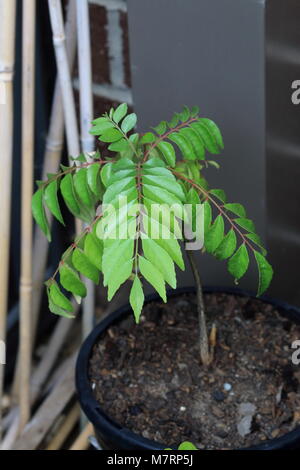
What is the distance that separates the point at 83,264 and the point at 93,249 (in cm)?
3

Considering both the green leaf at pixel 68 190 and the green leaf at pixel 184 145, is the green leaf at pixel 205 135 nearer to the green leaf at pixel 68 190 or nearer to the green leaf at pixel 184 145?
the green leaf at pixel 184 145

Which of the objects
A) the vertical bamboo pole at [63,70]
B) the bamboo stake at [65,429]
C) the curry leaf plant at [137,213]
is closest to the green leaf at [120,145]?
the curry leaf plant at [137,213]

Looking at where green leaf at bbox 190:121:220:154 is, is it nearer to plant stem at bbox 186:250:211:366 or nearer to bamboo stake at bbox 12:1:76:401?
plant stem at bbox 186:250:211:366

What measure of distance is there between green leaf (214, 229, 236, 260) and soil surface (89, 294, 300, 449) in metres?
0.28

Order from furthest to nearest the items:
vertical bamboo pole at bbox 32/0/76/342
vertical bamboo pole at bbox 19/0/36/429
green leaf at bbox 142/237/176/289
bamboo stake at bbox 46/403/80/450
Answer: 1. bamboo stake at bbox 46/403/80/450
2. vertical bamboo pole at bbox 32/0/76/342
3. vertical bamboo pole at bbox 19/0/36/429
4. green leaf at bbox 142/237/176/289

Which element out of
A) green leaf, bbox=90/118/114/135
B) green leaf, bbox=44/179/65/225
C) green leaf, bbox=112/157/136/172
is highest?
green leaf, bbox=90/118/114/135

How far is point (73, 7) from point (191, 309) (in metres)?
0.56

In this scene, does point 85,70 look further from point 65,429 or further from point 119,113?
point 65,429

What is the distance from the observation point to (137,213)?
2.40ft

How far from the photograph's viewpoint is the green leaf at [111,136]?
84 cm

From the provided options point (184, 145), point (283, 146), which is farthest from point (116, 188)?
point (283, 146)

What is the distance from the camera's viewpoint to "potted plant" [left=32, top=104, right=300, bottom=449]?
0.72 metres

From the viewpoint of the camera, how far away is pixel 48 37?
1.42 m

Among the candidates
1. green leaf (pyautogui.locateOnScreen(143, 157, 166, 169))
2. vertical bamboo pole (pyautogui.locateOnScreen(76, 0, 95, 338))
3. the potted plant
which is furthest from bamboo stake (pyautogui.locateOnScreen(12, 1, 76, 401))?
green leaf (pyautogui.locateOnScreen(143, 157, 166, 169))
